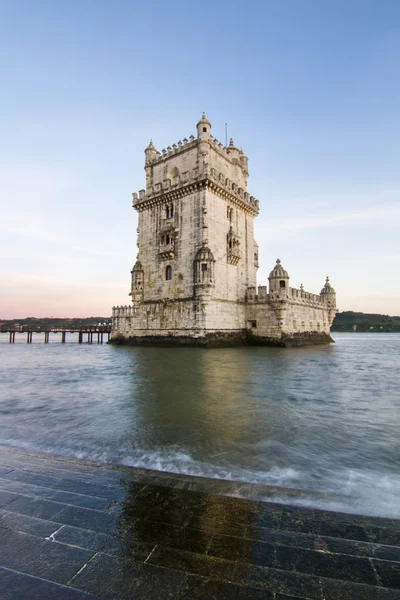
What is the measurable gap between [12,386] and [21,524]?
10108 mm

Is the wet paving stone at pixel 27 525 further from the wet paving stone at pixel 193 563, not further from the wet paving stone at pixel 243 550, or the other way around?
the wet paving stone at pixel 243 550

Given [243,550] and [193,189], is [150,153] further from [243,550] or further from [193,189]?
[243,550]

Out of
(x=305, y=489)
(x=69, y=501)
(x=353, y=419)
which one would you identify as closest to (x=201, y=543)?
(x=69, y=501)

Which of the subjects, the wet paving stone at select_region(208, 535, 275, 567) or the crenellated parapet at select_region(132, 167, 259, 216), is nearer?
the wet paving stone at select_region(208, 535, 275, 567)

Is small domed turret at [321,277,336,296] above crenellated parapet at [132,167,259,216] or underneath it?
underneath

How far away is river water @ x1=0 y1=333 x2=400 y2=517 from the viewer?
4219 mm

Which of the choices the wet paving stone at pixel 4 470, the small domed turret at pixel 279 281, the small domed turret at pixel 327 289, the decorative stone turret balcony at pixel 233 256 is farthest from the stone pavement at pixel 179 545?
the small domed turret at pixel 327 289

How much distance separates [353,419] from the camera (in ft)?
23.7

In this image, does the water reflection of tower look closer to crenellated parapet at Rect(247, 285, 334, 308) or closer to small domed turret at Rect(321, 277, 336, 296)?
crenellated parapet at Rect(247, 285, 334, 308)

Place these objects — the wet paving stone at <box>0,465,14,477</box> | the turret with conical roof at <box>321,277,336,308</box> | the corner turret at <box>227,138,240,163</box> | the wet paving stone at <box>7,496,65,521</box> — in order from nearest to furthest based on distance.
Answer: the wet paving stone at <box>7,496,65,521</box>, the wet paving stone at <box>0,465,14,477</box>, the corner turret at <box>227,138,240,163</box>, the turret with conical roof at <box>321,277,336,308</box>

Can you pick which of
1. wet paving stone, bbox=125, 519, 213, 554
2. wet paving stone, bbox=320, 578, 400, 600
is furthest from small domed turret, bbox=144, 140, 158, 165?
wet paving stone, bbox=320, 578, 400, 600

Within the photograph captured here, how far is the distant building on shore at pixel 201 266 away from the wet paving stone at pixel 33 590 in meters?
24.6

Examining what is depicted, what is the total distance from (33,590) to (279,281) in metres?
28.4

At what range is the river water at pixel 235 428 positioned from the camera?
4219mm
